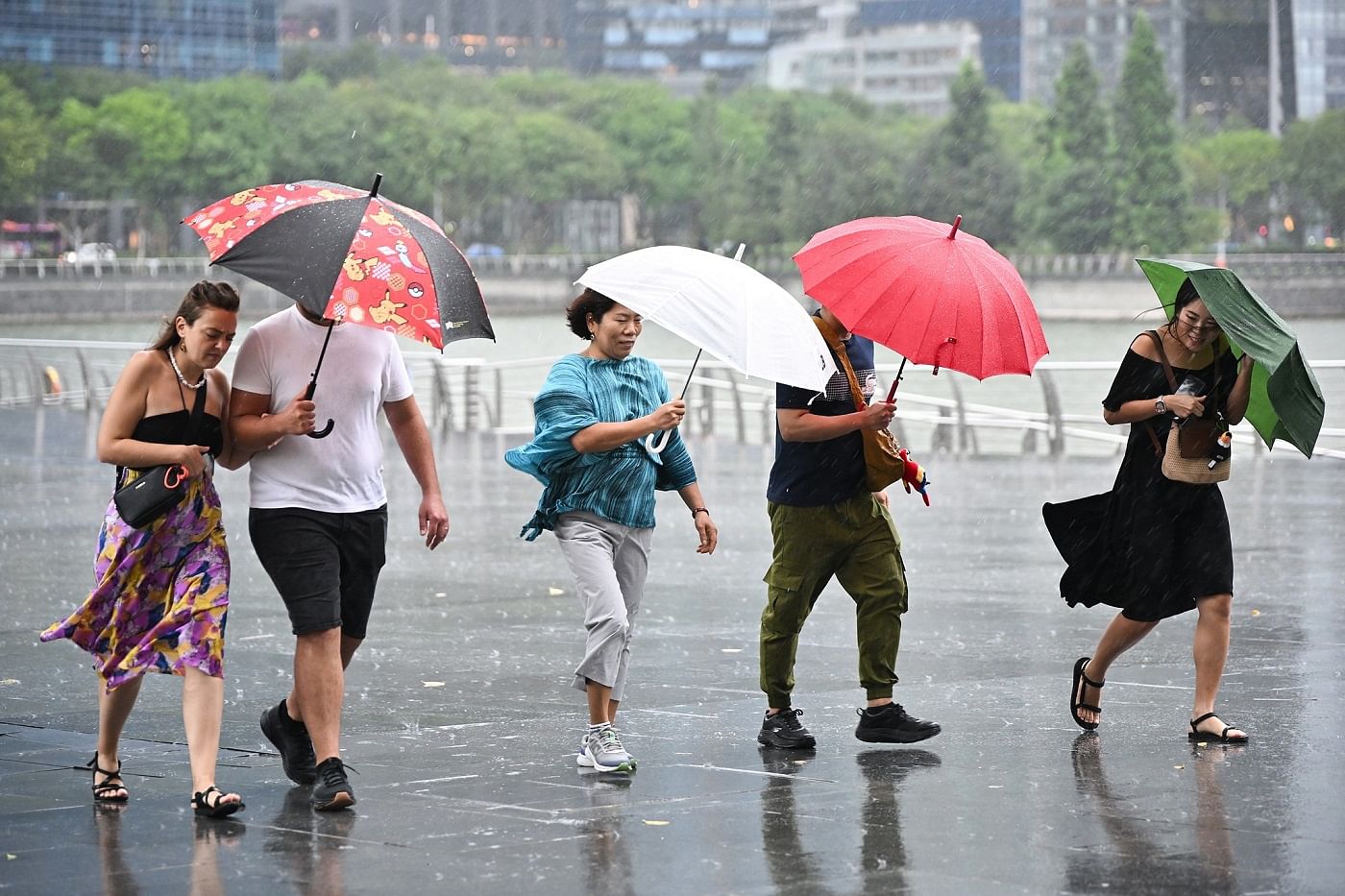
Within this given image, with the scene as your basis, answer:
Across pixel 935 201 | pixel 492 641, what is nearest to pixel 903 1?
pixel 935 201

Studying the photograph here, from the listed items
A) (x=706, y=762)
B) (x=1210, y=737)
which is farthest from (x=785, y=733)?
(x=1210, y=737)

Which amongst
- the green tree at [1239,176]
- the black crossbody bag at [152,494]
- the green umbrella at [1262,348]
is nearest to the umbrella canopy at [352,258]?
the black crossbody bag at [152,494]

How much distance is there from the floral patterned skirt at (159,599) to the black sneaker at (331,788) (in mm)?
386

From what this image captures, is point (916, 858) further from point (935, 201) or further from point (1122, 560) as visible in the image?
point (935, 201)

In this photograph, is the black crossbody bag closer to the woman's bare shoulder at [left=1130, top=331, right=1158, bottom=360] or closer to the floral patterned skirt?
the floral patterned skirt

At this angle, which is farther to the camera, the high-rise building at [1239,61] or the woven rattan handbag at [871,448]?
the high-rise building at [1239,61]

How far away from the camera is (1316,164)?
120 metres

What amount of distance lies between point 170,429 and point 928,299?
7.19 ft

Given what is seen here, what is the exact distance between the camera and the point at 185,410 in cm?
575

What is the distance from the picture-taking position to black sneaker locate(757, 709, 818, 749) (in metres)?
6.58

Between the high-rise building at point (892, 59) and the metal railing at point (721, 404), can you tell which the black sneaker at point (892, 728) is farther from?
the high-rise building at point (892, 59)

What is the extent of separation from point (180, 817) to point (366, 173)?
387 ft

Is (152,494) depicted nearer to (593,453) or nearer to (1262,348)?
(593,453)

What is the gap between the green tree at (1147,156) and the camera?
11256 centimetres
